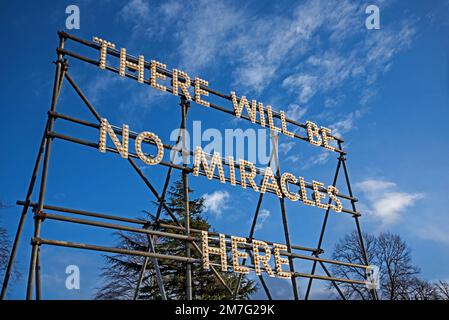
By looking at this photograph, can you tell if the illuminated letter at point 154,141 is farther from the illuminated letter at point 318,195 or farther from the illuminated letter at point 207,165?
the illuminated letter at point 318,195

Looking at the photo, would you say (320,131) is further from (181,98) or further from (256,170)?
(181,98)

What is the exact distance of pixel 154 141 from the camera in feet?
43.7

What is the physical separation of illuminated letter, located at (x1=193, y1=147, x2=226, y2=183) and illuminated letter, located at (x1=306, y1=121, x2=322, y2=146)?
18.0ft

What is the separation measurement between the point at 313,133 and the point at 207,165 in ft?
20.9

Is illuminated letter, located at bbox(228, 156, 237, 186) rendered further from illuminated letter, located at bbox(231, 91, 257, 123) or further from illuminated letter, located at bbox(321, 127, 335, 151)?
illuminated letter, located at bbox(321, 127, 335, 151)

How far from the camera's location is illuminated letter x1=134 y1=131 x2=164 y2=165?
41.8 ft

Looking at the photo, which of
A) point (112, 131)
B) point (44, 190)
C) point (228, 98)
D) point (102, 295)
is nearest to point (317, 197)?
point (228, 98)

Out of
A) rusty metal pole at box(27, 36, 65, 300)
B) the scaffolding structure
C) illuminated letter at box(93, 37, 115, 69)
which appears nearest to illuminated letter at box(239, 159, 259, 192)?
the scaffolding structure

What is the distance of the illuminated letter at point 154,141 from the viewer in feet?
41.8

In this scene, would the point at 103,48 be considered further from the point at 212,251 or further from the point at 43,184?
the point at 212,251

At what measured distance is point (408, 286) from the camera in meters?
30.6

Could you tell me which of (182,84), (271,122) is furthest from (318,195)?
(182,84)

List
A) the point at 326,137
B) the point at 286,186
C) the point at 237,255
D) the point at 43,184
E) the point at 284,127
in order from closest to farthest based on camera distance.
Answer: the point at 43,184 → the point at 237,255 → the point at 286,186 → the point at 284,127 → the point at 326,137

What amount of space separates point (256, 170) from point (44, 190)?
25.3ft
